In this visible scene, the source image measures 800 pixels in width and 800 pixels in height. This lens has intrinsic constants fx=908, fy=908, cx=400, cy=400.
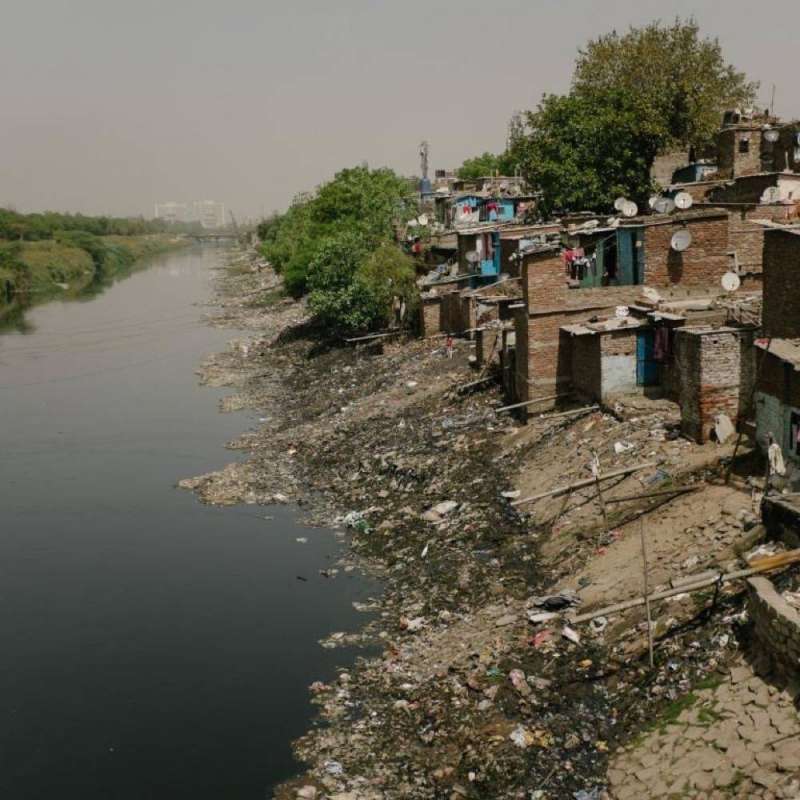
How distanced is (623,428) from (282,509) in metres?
6.42

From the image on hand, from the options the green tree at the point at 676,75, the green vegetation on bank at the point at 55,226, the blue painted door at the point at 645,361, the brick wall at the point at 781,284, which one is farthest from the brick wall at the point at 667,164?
the green vegetation on bank at the point at 55,226

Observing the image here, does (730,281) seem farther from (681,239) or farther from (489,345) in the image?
(489,345)

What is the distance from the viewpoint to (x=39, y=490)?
18984 mm

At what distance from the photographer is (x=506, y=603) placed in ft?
35.1

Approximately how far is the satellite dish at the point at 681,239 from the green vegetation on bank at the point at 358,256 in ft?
37.2

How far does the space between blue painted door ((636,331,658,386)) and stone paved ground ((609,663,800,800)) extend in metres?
7.04

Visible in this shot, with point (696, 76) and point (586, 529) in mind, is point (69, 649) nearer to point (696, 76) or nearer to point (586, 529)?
point (586, 529)

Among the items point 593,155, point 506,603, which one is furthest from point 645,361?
point 593,155

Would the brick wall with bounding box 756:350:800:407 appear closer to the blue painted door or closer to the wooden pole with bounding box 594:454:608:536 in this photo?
the wooden pole with bounding box 594:454:608:536

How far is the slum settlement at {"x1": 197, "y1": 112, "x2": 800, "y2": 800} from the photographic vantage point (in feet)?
25.4

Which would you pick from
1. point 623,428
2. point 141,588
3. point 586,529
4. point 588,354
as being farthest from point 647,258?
point 141,588

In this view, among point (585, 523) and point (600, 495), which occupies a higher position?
point (600, 495)

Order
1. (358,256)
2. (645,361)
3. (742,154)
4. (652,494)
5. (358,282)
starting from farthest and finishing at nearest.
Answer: (358,256) < (358,282) < (742,154) < (645,361) < (652,494)

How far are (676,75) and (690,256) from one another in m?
19.7
